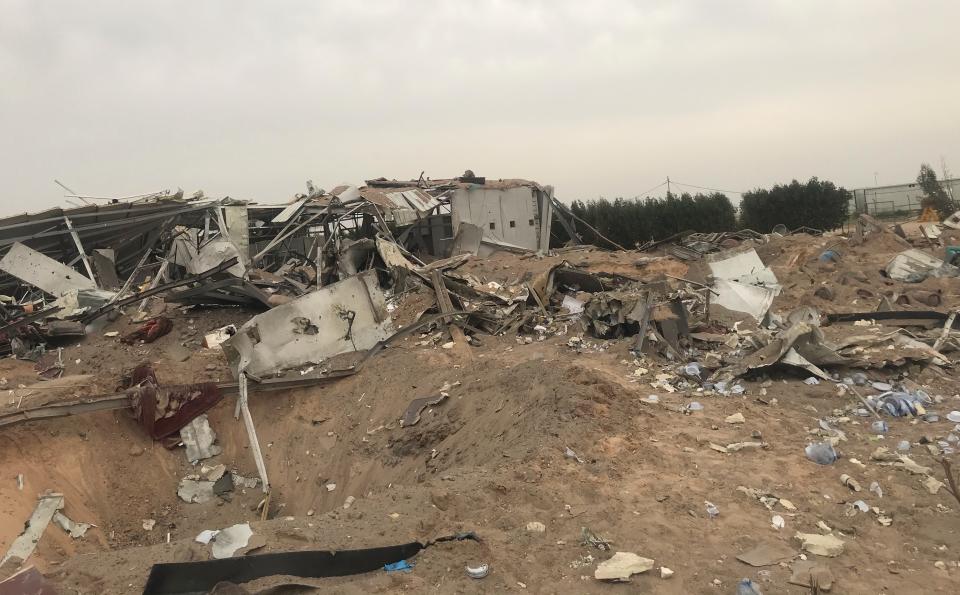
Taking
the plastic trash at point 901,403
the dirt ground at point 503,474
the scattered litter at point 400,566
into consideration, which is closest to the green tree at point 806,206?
the dirt ground at point 503,474

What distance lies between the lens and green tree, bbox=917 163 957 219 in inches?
957

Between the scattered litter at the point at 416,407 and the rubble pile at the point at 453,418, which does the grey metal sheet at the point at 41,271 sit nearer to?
the rubble pile at the point at 453,418

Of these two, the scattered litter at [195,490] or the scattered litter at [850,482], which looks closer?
the scattered litter at [850,482]

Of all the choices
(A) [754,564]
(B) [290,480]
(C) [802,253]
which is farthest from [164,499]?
(C) [802,253]

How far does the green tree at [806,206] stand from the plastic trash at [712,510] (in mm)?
24600

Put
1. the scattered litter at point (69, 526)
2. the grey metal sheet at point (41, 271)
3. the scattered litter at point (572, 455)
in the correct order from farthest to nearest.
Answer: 1. the grey metal sheet at point (41, 271)
2. the scattered litter at point (69, 526)
3. the scattered litter at point (572, 455)

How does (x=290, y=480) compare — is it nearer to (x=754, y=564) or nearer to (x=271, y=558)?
(x=271, y=558)

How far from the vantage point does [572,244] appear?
65.4ft

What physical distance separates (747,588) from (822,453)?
1788 mm

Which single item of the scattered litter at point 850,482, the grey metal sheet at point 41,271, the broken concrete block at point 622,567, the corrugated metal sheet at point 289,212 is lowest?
the scattered litter at point 850,482

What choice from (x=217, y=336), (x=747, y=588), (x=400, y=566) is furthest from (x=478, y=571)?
(x=217, y=336)

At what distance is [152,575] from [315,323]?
5.29 meters

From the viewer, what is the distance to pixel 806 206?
83.8ft

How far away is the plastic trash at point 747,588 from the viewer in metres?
2.81
